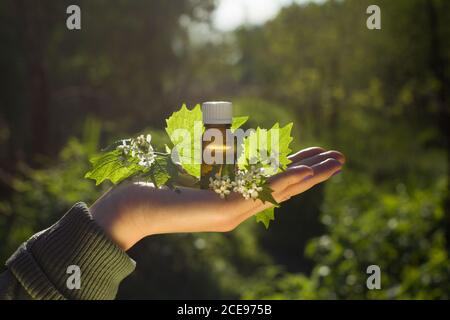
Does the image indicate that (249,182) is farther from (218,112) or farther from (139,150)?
(139,150)

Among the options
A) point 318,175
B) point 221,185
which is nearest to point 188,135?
point 221,185

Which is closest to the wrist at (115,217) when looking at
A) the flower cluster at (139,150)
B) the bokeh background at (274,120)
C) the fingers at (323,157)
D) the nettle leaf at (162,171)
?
the nettle leaf at (162,171)

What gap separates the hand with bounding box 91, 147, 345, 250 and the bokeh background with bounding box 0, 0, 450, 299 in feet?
6.79

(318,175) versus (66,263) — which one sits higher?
(318,175)

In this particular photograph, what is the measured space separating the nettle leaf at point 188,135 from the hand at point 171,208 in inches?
8.1

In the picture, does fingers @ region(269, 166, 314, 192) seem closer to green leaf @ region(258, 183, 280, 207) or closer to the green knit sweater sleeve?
green leaf @ region(258, 183, 280, 207)

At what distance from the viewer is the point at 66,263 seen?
5.39 ft

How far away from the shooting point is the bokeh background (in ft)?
15.6

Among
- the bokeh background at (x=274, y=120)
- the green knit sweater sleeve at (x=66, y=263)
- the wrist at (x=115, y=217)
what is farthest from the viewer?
the bokeh background at (x=274, y=120)

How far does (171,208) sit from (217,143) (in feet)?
1.00

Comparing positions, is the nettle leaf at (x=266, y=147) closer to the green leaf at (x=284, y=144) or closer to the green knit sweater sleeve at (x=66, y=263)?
the green leaf at (x=284, y=144)

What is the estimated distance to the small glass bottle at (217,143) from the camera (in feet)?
6.26

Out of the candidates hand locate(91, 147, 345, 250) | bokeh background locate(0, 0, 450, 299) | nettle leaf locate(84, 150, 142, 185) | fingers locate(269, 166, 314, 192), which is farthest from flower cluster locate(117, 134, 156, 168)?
bokeh background locate(0, 0, 450, 299)

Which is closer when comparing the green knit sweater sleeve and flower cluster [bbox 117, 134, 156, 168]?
the green knit sweater sleeve
